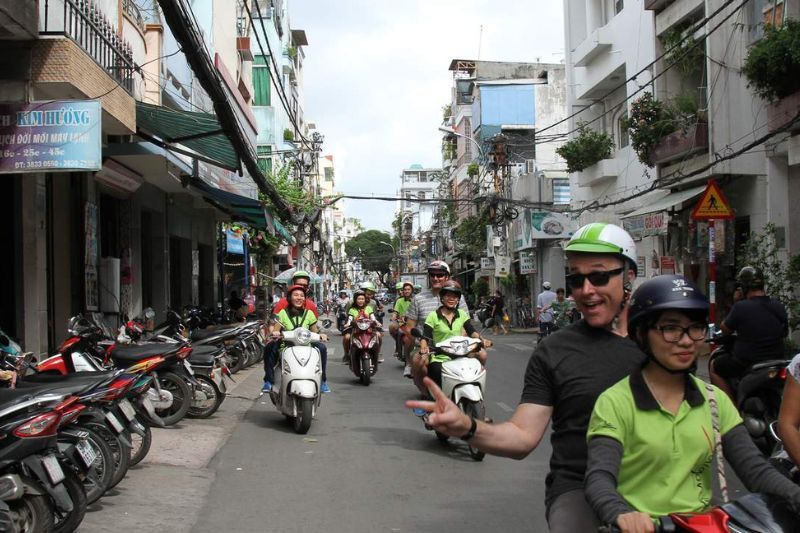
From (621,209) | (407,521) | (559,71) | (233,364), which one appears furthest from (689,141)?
(559,71)

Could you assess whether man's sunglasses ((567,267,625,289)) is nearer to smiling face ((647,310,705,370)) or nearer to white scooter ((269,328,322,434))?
smiling face ((647,310,705,370))

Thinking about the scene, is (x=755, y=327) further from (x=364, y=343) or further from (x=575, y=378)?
(x=364, y=343)

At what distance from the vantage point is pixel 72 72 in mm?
8250

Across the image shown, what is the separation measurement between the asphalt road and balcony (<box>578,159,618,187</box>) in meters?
12.9

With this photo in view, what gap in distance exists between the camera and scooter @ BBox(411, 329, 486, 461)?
7.59 metres

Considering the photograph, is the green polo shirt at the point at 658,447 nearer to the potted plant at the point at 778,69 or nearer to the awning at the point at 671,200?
the potted plant at the point at 778,69

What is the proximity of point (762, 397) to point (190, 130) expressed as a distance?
335 inches

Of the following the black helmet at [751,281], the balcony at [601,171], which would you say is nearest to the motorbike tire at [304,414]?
the black helmet at [751,281]

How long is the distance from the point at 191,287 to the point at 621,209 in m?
11.7

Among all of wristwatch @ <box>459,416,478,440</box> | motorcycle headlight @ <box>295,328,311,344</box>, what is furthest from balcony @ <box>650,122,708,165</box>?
wristwatch @ <box>459,416,478,440</box>

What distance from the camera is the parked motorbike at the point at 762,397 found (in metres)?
6.47

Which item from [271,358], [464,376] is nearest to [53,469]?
[464,376]

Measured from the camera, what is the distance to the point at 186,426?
916 cm

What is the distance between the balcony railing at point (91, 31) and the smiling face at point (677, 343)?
7453 millimetres
